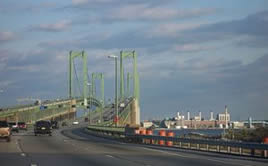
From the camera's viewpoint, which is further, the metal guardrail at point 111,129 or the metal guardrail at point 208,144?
the metal guardrail at point 111,129

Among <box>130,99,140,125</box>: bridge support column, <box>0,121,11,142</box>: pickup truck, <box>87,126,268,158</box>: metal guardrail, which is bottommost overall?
<box>87,126,268,158</box>: metal guardrail

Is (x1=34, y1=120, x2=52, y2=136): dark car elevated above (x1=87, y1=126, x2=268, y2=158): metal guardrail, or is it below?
above

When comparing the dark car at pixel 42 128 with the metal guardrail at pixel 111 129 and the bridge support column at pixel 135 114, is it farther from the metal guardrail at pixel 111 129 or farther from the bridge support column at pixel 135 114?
the bridge support column at pixel 135 114

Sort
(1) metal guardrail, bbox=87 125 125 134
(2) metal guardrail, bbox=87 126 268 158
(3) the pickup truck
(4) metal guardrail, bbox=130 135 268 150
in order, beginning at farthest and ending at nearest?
(1) metal guardrail, bbox=87 125 125 134
(3) the pickup truck
(2) metal guardrail, bbox=87 126 268 158
(4) metal guardrail, bbox=130 135 268 150

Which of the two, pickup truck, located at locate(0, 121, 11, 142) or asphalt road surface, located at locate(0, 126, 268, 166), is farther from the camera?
pickup truck, located at locate(0, 121, 11, 142)

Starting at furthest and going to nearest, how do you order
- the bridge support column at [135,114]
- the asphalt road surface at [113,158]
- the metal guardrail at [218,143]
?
the bridge support column at [135,114], the metal guardrail at [218,143], the asphalt road surface at [113,158]

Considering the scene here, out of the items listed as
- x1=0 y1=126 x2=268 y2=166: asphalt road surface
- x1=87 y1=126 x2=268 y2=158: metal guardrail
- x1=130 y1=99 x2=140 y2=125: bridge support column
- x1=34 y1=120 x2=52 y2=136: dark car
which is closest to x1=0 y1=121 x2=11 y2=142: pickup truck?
x1=87 y1=126 x2=268 y2=158: metal guardrail

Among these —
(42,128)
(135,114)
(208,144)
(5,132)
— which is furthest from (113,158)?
(135,114)

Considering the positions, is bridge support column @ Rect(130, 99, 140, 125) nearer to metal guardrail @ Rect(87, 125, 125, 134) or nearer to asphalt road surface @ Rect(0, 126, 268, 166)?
metal guardrail @ Rect(87, 125, 125, 134)

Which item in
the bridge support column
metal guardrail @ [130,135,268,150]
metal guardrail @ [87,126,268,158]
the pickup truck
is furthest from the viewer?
the bridge support column

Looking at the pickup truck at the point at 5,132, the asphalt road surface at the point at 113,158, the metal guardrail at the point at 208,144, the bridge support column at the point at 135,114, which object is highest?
the bridge support column at the point at 135,114

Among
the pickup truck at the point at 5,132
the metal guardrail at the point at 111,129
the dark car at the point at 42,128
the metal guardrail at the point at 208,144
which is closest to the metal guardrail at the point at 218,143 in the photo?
the metal guardrail at the point at 208,144

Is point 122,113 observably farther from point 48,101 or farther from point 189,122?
point 48,101

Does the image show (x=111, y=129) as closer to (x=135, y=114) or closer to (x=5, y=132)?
(x=5, y=132)
